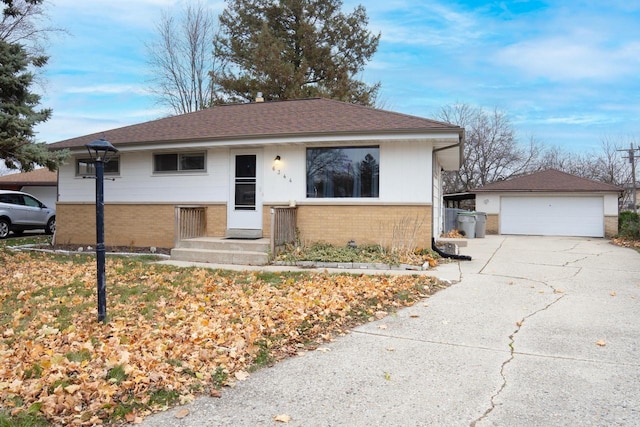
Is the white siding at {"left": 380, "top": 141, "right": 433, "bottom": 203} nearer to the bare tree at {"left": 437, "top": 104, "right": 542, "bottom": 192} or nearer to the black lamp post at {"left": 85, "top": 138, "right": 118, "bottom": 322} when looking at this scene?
the black lamp post at {"left": 85, "top": 138, "right": 118, "bottom": 322}

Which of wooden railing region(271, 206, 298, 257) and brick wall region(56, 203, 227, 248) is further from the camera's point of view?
brick wall region(56, 203, 227, 248)

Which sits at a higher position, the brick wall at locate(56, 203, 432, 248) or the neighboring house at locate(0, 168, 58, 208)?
the neighboring house at locate(0, 168, 58, 208)

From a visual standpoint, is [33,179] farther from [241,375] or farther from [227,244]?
[241,375]

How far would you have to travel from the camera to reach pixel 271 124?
12.1m

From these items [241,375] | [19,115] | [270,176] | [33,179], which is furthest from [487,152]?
[241,375]

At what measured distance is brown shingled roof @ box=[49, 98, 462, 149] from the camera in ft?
34.8

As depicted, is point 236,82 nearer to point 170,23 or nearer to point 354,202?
point 170,23

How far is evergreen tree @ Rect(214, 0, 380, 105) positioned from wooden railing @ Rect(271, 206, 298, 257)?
14.5 metres

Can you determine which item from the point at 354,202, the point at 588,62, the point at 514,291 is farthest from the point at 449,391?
the point at 588,62

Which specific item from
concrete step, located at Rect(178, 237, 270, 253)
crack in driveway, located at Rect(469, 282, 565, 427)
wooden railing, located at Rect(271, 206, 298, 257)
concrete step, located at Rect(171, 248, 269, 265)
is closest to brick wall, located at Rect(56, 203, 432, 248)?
wooden railing, located at Rect(271, 206, 298, 257)

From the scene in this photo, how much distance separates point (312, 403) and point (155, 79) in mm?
28877

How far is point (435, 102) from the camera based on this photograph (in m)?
36.5

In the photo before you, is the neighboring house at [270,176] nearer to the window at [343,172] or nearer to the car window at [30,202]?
the window at [343,172]

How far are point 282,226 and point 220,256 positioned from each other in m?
1.65
